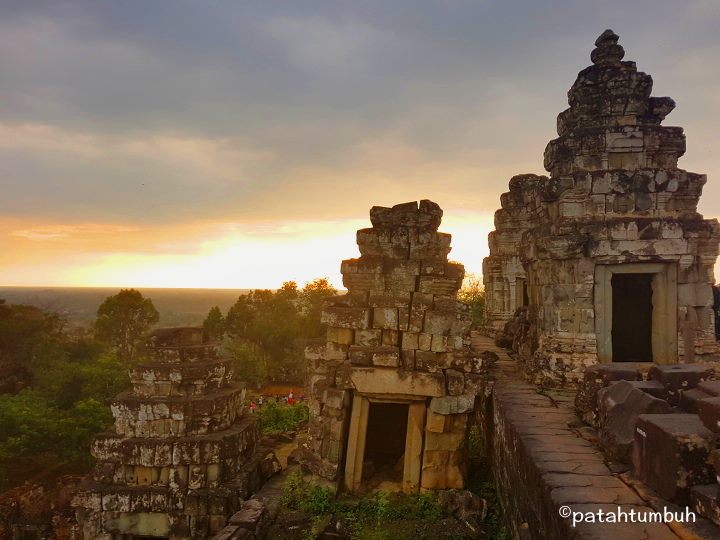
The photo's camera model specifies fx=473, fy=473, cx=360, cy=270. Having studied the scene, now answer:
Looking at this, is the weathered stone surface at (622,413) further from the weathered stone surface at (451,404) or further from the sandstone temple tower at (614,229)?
the sandstone temple tower at (614,229)

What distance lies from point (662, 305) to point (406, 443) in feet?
16.9

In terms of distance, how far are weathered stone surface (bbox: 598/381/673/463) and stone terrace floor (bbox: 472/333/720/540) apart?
20 centimetres

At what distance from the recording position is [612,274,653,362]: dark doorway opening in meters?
10.0

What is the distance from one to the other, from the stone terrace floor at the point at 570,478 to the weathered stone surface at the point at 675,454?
13 centimetres

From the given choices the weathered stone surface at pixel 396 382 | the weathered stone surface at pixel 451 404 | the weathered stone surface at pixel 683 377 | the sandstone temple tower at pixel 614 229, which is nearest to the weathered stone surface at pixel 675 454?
the weathered stone surface at pixel 683 377

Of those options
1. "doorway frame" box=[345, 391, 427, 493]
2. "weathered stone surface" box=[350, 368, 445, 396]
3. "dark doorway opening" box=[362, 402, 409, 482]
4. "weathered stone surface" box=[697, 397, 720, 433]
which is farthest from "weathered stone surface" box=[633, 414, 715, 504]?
"dark doorway opening" box=[362, 402, 409, 482]

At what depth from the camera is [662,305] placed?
8195 mm

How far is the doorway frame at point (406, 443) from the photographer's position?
6594mm

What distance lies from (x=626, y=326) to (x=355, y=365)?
22.3ft

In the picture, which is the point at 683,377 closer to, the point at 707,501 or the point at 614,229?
the point at 707,501

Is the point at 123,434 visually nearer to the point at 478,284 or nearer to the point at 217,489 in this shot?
the point at 217,489

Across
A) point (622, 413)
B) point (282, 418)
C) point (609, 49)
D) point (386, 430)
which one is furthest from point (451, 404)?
point (282, 418)

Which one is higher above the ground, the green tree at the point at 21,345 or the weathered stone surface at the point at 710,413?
the weathered stone surface at the point at 710,413

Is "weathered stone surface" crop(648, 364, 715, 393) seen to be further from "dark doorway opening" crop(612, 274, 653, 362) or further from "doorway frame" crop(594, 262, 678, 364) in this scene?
"dark doorway opening" crop(612, 274, 653, 362)
